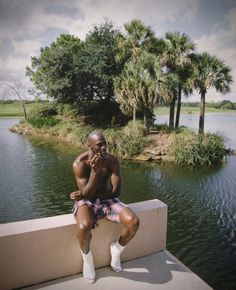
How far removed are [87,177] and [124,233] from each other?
77 centimetres

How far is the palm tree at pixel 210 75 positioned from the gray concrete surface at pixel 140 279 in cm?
1314

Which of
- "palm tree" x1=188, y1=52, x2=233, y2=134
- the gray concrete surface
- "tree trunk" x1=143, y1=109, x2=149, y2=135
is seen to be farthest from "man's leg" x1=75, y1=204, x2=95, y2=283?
"palm tree" x1=188, y1=52, x2=233, y2=134

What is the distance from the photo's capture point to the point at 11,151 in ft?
49.0

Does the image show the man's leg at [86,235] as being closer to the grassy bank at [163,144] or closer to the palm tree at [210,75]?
the grassy bank at [163,144]

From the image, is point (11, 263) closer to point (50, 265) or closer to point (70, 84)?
point (50, 265)

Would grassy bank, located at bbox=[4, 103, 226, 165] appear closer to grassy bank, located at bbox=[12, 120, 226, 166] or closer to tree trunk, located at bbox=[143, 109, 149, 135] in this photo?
grassy bank, located at bbox=[12, 120, 226, 166]

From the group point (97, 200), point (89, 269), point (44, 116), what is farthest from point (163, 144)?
point (44, 116)

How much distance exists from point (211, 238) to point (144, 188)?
357 centimetres

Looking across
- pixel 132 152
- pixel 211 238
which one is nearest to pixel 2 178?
pixel 132 152

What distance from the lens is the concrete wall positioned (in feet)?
8.11

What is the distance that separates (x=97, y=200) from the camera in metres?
2.88

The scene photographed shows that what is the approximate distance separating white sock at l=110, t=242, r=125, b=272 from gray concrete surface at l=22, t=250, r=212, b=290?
0.07m

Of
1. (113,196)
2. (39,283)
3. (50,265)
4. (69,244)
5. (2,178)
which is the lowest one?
(2,178)

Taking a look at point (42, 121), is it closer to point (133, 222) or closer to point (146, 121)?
point (146, 121)
